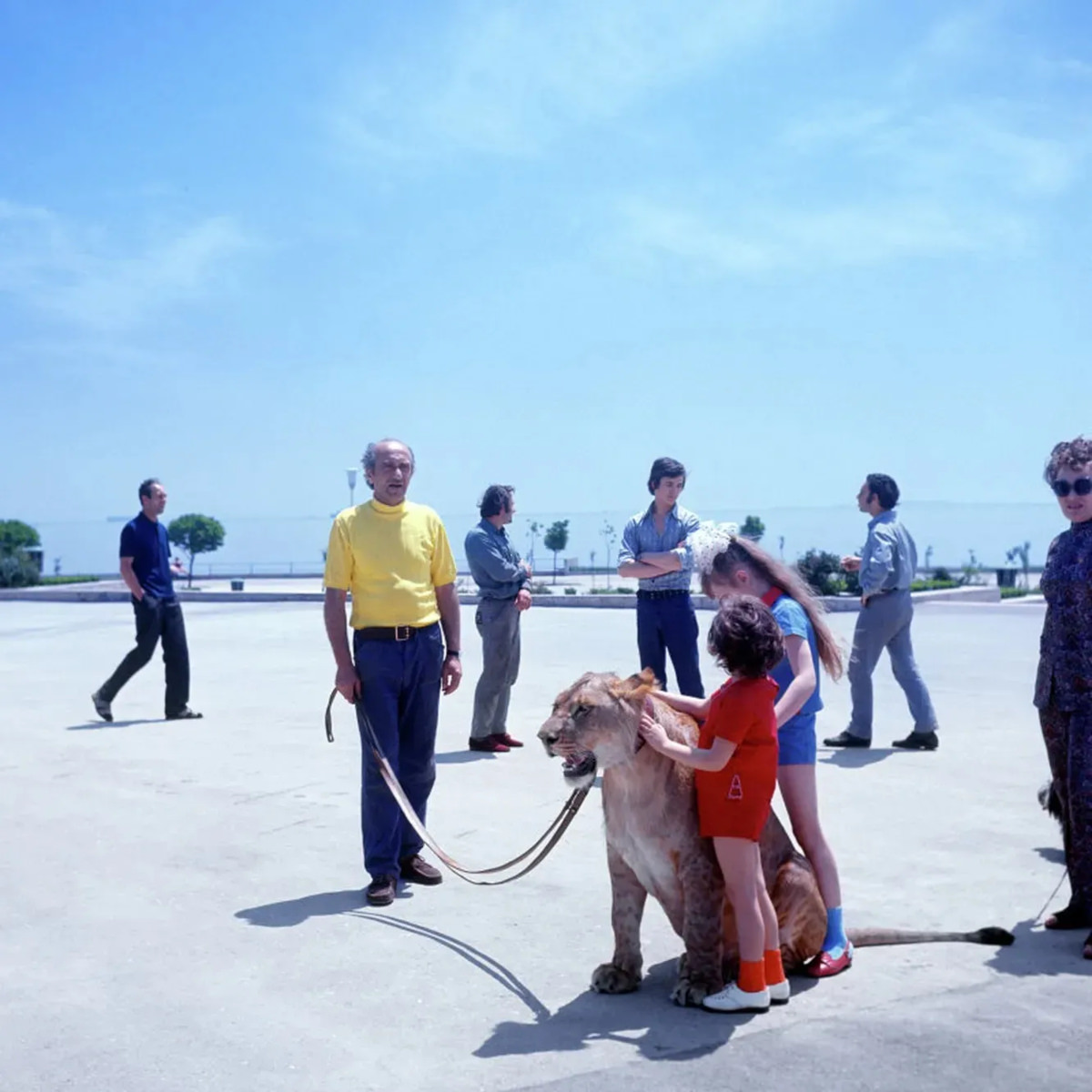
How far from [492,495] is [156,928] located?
5088 millimetres

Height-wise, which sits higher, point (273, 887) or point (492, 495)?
point (492, 495)

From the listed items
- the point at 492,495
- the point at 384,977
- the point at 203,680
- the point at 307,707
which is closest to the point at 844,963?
the point at 384,977

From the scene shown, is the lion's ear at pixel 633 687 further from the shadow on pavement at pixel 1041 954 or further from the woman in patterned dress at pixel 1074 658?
the woman in patterned dress at pixel 1074 658

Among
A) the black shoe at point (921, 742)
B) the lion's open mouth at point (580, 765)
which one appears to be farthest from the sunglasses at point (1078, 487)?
the black shoe at point (921, 742)

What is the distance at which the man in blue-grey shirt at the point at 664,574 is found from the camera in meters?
8.09

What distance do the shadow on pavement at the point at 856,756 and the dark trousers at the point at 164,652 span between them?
584 centimetres

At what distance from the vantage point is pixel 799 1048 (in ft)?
13.3

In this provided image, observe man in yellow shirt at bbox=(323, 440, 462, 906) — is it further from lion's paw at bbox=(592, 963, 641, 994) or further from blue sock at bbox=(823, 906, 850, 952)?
blue sock at bbox=(823, 906, 850, 952)

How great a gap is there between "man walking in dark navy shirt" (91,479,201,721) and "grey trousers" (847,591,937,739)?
595 cm

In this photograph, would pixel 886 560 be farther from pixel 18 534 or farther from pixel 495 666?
pixel 18 534

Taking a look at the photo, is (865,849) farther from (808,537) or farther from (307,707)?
(808,537)

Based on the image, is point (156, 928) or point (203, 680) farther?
point (203, 680)

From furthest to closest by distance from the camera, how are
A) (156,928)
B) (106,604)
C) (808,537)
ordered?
(808,537) → (106,604) → (156,928)

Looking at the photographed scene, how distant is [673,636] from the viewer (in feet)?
26.9
